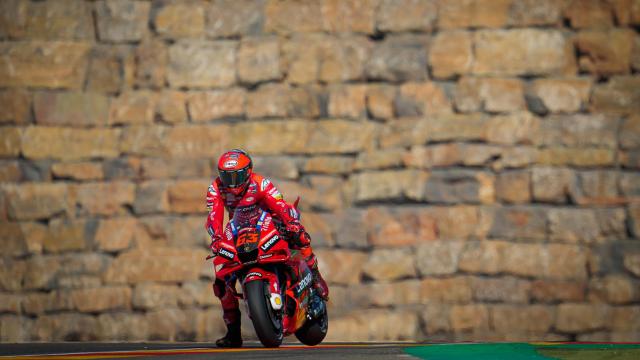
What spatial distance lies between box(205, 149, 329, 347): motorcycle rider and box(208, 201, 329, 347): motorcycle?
0.08 m

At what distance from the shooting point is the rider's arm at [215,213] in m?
10.9

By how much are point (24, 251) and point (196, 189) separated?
6.93 feet

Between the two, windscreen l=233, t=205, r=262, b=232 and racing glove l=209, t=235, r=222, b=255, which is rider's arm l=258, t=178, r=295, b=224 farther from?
racing glove l=209, t=235, r=222, b=255

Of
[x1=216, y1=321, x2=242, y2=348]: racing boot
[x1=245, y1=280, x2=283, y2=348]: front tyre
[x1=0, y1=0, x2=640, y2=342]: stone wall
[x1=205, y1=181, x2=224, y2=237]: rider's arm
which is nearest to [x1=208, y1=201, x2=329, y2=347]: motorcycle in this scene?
[x1=245, y1=280, x2=283, y2=348]: front tyre

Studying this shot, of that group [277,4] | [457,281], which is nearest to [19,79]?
[277,4]

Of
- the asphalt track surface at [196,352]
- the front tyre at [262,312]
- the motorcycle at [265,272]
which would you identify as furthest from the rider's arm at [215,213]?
the asphalt track surface at [196,352]

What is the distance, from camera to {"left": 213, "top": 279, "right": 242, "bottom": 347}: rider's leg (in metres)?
11.2

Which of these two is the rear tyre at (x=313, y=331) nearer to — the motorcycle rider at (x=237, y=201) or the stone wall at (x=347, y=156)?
the motorcycle rider at (x=237, y=201)

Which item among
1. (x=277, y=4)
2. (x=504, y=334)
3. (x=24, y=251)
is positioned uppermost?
(x=277, y=4)

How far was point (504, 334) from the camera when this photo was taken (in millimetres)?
13789

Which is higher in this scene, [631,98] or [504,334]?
[631,98]

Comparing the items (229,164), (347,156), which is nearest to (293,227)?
(229,164)

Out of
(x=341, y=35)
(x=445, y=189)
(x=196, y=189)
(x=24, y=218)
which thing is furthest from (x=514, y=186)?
(x=24, y=218)

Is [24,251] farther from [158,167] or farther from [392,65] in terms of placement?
[392,65]
